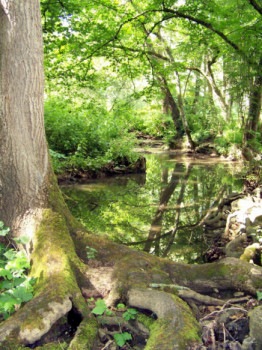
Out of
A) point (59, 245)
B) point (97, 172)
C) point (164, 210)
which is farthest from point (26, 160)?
point (97, 172)

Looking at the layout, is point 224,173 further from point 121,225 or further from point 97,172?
point 121,225

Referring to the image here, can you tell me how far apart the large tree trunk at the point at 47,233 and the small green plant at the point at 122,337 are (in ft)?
0.78

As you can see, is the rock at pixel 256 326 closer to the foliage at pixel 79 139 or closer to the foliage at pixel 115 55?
the foliage at pixel 115 55

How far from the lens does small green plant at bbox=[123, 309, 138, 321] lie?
2.56m

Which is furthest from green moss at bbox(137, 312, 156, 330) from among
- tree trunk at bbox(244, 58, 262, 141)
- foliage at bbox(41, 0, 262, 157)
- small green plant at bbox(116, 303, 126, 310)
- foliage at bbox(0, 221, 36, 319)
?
tree trunk at bbox(244, 58, 262, 141)

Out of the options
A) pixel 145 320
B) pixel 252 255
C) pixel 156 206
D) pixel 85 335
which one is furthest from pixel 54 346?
pixel 156 206

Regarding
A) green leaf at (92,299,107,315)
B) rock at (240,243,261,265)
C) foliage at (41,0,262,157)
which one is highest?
foliage at (41,0,262,157)

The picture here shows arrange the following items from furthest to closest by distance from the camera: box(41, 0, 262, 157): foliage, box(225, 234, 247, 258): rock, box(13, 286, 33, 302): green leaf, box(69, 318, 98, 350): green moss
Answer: box(41, 0, 262, 157): foliage
box(225, 234, 247, 258): rock
box(13, 286, 33, 302): green leaf
box(69, 318, 98, 350): green moss

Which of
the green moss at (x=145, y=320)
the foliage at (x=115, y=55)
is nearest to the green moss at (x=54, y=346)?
the green moss at (x=145, y=320)

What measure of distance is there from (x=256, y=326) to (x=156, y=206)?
20.8 ft

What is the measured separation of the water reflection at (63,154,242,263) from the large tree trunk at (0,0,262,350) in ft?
6.27

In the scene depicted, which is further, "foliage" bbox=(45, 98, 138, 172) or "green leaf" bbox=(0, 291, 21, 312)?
"foliage" bbox=(45, 98, 138, 172)

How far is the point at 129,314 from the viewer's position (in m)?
2.59

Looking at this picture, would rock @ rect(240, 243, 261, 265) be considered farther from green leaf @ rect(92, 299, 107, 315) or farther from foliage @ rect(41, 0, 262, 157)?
foliage @ rect(41, 0, 262, 157)
